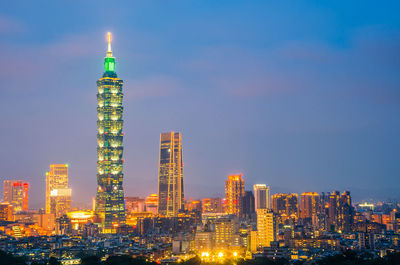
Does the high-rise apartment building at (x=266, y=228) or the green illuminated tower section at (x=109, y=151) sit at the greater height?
the green illuminated tower section at (x=109, y=151)

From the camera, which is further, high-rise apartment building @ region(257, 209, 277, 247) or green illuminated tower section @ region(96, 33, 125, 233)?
green illuminated tower section @ region(96, 33, 125, 233)

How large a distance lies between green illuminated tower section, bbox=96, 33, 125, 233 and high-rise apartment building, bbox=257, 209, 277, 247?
49598 millimetres

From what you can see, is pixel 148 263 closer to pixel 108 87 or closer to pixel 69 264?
pixel 69 264

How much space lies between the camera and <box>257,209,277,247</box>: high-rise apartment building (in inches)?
5806

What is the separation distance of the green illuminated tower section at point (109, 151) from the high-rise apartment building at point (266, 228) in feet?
163

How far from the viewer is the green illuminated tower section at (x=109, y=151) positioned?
623ft

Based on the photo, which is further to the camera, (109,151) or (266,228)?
(109,151)

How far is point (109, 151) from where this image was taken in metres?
190

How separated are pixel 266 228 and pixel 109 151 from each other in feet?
180

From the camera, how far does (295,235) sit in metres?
149

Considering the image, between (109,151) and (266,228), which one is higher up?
(109,151)

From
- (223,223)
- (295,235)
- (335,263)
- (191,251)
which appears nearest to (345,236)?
(295,235)

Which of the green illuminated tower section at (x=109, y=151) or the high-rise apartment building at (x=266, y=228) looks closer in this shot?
the high-rise apartment building at (x=266, y=228)

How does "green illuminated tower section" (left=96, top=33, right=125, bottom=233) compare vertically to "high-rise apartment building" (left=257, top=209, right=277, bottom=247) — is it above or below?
above
